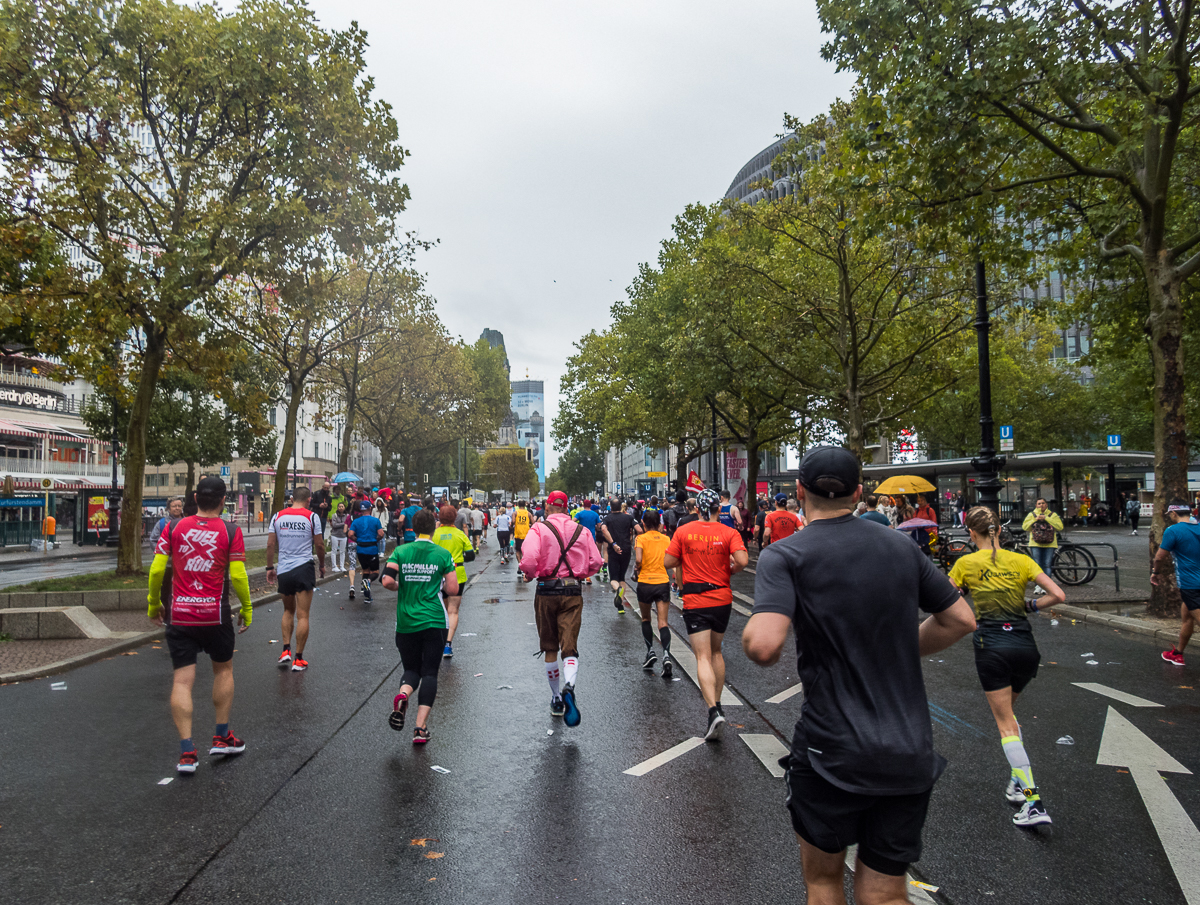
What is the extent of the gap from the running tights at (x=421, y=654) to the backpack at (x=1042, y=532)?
38.7 feet

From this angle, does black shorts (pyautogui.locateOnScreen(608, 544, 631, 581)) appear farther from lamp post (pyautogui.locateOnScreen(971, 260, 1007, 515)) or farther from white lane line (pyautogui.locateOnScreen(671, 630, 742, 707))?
lamp post (pyautogui.locateOnScreen(971, 260, 1007, 515))

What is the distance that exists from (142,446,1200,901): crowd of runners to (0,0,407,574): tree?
27.2 ft

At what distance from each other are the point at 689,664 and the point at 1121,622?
697 centimetres

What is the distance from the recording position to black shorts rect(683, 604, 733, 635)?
6.66 metres

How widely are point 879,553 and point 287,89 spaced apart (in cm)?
1657

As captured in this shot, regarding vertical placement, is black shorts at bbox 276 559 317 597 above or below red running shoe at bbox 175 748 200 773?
above

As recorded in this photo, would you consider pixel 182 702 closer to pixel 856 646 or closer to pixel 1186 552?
pixel 856 646

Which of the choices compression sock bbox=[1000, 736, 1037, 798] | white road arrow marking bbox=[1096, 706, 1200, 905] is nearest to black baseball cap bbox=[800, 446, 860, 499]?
white road arrow marking bbox=[1096, 706, 1200, 905]

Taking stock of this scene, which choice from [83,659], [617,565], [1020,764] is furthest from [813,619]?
[617,565]

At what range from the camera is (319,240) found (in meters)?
17.2

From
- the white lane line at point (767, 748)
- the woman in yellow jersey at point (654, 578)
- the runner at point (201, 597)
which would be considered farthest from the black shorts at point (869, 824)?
the woman in yellow jersey at point (654, 578)

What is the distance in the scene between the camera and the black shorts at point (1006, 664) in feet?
16.0

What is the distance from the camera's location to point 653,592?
8609mm

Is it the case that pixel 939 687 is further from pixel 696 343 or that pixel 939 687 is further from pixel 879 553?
pixel 696 343
